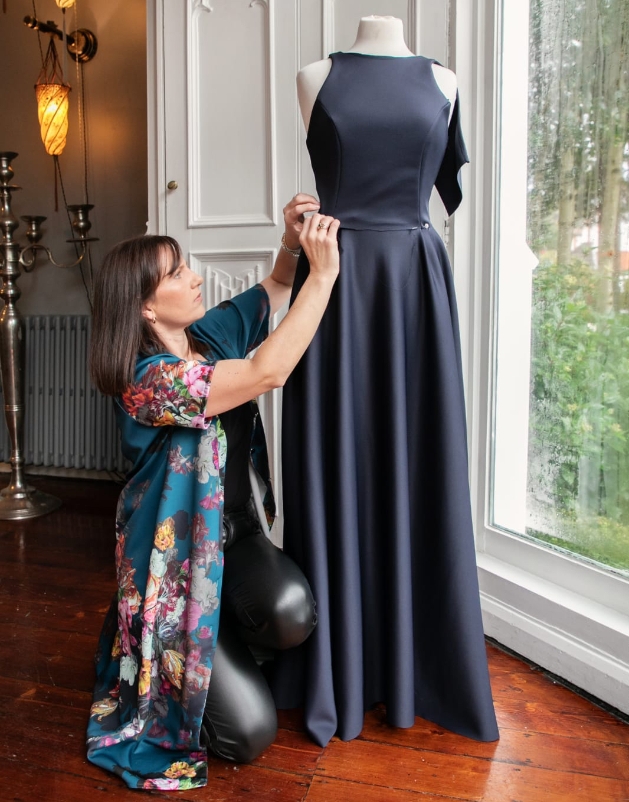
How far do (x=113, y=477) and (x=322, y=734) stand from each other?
2658 mm

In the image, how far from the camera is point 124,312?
149cm

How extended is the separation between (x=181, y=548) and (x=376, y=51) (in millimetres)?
1107

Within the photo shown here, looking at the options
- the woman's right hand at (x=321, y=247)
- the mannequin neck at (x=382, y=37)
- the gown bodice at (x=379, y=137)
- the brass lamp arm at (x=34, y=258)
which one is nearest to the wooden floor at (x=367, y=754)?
the woman's right hand at (x=321, y=247)

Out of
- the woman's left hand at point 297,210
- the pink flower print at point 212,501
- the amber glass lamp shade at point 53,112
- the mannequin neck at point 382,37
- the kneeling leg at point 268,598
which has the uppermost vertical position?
the amber glass lamp shade at point 53,112

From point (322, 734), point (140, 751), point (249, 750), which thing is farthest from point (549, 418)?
point (140, 751)

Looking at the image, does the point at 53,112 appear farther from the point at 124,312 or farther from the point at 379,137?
the point at 379,137

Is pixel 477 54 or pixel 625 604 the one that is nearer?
pixel 625 604

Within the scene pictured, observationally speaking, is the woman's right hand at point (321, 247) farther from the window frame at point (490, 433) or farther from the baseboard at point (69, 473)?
the baseboard at point (69, 473)

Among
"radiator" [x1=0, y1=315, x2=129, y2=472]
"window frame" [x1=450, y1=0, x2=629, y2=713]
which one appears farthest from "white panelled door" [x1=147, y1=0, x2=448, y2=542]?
"radiator" [x1=0, y1=315, x2=129, y2=472]

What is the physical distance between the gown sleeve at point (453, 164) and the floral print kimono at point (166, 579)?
70 cm

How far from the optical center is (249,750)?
1460 mm

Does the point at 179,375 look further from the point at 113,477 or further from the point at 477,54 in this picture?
the point at 113,477

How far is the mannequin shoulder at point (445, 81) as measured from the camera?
1.51 m

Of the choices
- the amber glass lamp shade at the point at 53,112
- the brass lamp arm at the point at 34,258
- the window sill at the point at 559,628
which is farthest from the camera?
the brass lamp arm at the point at 34,258
